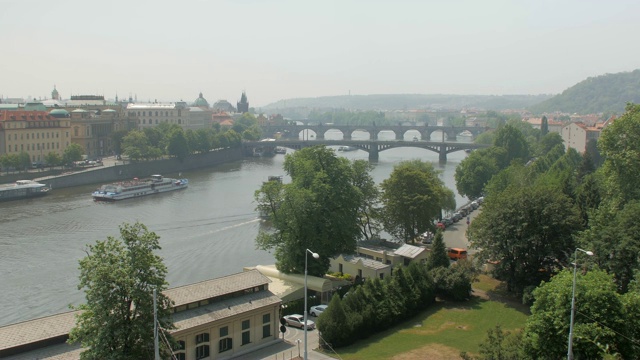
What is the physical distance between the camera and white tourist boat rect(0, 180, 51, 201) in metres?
51.9

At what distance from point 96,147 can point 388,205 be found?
175 feet

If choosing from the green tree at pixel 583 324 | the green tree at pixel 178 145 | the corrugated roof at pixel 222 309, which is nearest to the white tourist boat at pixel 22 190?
the green tree at pixel 178 145

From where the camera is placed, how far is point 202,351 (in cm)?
1861

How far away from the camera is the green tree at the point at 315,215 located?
26250 millimetres

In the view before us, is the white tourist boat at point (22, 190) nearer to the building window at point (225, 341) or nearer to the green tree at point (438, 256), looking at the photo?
the green tree at point (438, 256)

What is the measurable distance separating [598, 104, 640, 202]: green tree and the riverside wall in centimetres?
4527

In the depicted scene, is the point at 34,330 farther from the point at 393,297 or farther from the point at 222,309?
the point at 393,297

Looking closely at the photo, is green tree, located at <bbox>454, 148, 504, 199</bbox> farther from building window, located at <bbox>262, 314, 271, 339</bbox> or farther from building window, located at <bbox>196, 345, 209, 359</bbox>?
building window, located at <bbox>196, 345, 209, 359</bbox>

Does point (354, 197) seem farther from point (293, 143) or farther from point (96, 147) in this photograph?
point (293, 143)

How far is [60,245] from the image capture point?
1444 inches

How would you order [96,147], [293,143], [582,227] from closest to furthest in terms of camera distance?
[582,227], [96,147], [293,143]

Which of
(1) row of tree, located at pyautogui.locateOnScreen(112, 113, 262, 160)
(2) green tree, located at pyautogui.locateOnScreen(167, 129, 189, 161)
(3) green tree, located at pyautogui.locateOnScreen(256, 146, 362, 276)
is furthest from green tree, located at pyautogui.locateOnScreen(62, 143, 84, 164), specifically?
(3) green tree, located at pyautogui.locateOnScreen(256, 146, 362, 276)

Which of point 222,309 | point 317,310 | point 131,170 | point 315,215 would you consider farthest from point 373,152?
point 222,309

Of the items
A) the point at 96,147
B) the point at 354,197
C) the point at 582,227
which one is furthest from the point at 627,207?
the point at 96,147
